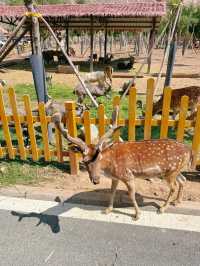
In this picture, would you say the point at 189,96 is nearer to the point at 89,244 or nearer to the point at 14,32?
the point at 14,32

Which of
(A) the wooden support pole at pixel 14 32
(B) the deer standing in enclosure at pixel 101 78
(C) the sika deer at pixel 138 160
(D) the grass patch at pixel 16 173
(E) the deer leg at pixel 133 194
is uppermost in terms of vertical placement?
(A) the wooden support pole at pixel 14 32

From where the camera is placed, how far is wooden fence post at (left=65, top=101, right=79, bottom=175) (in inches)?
172

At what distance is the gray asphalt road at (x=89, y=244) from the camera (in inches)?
126

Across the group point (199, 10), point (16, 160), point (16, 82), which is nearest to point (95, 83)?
point (16, 82)

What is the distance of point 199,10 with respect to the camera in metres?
34.5

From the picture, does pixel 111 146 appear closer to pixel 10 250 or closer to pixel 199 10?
pixel 10 250

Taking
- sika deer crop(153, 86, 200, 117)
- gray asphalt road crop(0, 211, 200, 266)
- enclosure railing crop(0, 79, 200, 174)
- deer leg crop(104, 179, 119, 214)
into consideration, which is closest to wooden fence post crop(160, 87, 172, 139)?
enclosure railing crop(0, 79, 200, 174)

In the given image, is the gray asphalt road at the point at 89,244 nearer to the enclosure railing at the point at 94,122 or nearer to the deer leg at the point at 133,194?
the deer leg at the point at 133,194

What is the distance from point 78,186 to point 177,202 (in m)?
1.47

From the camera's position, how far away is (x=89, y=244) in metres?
3.42

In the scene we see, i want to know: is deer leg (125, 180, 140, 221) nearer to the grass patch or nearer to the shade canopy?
the grass patch

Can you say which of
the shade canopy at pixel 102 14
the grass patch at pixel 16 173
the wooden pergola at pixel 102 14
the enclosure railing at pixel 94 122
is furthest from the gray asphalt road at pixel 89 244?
the shade canopy at pixel 102 14

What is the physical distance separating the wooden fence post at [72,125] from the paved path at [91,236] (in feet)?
2.49

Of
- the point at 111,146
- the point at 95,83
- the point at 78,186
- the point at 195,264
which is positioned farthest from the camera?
the point at 95,83
